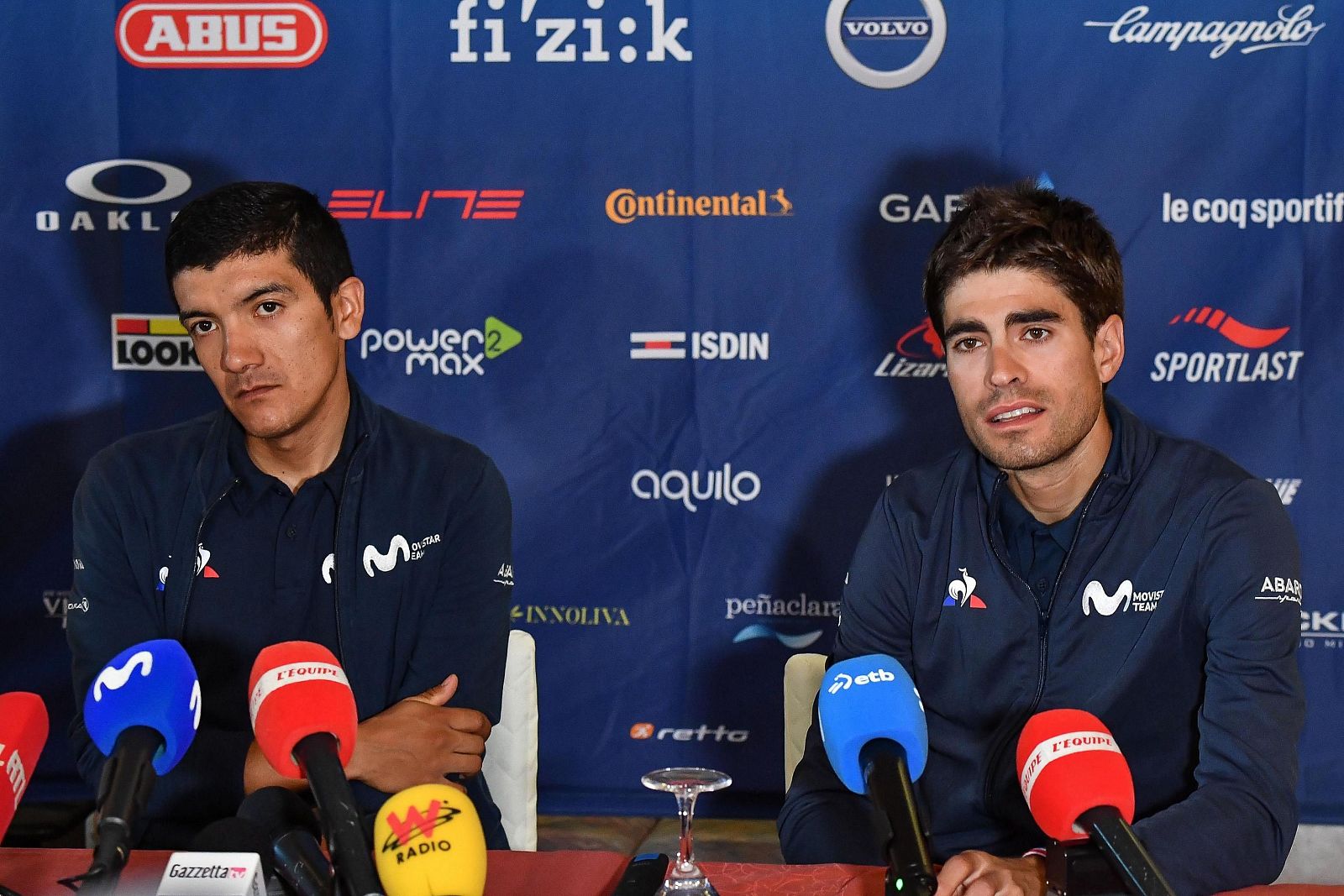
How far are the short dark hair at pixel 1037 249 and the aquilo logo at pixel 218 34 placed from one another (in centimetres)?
231

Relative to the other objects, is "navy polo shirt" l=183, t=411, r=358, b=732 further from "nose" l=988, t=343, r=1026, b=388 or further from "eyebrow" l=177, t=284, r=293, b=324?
"nose" l=988, t=343, r=1026, b=388

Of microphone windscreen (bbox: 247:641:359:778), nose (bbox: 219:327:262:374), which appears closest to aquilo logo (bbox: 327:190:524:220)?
nose (bbox: 219:327:262:374)

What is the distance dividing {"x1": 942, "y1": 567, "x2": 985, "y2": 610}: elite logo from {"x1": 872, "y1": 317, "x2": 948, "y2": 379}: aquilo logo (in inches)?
64.8

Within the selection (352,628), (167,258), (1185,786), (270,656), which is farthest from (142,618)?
(1185,786)

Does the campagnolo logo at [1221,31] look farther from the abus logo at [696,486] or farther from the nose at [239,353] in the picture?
the nose at [239,353]

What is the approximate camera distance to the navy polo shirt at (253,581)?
216 cm

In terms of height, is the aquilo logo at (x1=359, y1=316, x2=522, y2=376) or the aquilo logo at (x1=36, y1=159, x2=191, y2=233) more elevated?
the aquilo logo at (x1=36, y1=159, x2=191, y2=233)

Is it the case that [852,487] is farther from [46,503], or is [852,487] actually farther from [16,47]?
[16,47]

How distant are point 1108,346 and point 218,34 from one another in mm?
2717

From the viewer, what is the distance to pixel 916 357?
365 cm

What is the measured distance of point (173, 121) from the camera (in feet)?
12.4

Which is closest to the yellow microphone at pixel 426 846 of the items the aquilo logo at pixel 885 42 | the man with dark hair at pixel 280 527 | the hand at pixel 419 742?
the hand at pixel 419 742

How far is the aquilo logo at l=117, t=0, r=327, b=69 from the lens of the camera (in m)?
3.75

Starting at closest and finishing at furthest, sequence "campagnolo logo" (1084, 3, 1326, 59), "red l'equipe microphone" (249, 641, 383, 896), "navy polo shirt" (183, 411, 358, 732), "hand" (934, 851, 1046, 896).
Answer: "red l'equipe microphone" (249, 641, 383, 896) < "hand" (934, 851, 1046, 896) < "navy polo shirt" (183, 411, 358, 732) < "campagnolo logo" (1084, 3, 1326, 59)
